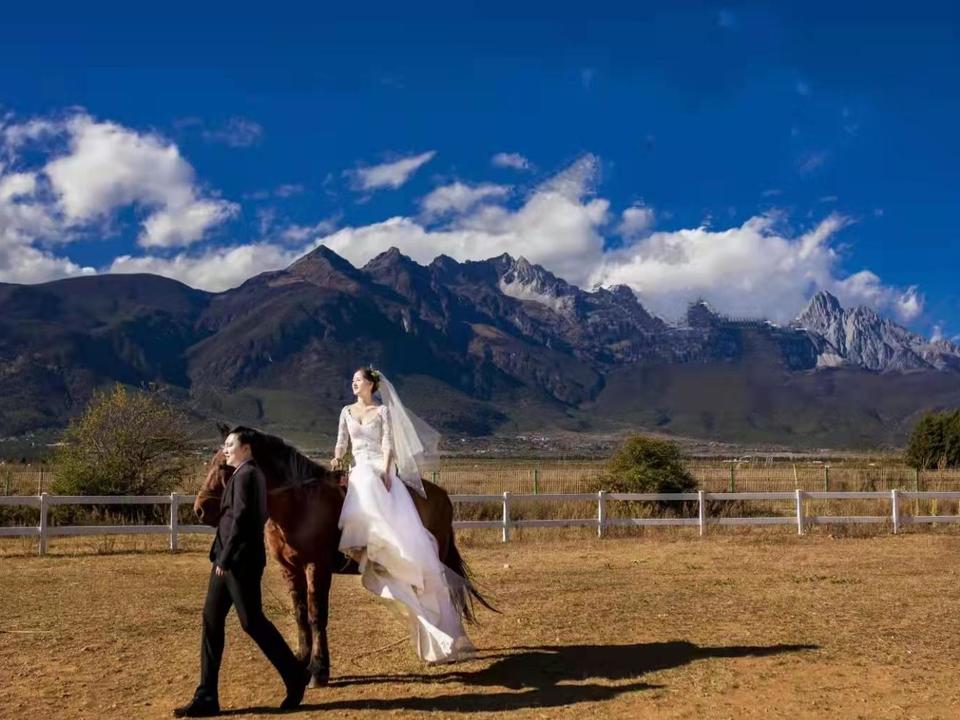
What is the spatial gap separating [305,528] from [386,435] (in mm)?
1008

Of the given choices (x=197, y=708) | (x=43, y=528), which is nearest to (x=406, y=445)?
(x=197, y=708)

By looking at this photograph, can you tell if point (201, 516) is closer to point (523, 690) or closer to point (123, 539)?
point (523, 690)

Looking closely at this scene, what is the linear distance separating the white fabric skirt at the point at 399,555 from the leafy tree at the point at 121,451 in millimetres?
16975

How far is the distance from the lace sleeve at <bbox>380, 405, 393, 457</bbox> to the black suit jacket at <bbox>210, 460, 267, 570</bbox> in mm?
1204

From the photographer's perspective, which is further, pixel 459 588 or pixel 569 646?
pixel 569 646

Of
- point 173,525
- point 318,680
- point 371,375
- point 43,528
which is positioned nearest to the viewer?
point 318,680

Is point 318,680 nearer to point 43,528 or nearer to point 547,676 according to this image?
point 547,676

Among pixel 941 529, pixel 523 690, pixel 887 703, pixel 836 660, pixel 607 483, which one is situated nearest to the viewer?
pixel 887 703

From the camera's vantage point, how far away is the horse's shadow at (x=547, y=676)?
720cm

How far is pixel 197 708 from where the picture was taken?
680 centimetres

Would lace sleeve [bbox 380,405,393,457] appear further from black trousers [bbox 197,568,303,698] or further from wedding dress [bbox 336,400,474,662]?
black trousers [bbox 197,568,303,698]

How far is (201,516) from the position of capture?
7.04 m

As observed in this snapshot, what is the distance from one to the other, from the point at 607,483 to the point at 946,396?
593 feet

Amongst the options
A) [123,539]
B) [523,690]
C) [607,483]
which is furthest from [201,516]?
[607,483]
